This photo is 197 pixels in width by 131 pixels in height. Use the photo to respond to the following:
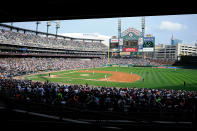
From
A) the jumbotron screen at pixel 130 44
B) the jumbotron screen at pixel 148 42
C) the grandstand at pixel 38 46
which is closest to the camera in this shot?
the grandstand at pixel 38 46

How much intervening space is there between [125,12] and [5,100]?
849 cm

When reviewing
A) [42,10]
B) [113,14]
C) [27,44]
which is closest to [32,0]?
[42,10]

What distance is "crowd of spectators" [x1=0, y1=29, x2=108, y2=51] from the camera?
51431 millimetres

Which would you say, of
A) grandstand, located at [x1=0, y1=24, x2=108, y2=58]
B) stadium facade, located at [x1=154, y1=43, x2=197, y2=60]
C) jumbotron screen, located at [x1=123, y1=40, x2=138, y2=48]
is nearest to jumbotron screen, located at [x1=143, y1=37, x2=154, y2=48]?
jumbotron screen, located at [x1=123, y1=40, x2=138, y2=48]

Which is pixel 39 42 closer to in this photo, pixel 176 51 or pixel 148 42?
pixel 148 42

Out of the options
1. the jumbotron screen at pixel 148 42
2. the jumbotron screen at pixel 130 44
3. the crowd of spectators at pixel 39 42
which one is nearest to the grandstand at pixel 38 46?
the crowd of spectators at pixel 39 42

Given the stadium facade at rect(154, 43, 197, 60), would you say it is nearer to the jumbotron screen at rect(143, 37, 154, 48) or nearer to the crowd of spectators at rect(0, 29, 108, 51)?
the crowd of spectators at rect(0, 29, 108, 51)

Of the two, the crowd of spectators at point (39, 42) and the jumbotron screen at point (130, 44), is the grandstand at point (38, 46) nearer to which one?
the crowd of spectators at point (39, 42)

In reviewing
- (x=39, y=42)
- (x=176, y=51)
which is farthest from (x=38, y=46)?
(x=176, y=51)

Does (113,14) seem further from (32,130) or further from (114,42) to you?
(114,42)

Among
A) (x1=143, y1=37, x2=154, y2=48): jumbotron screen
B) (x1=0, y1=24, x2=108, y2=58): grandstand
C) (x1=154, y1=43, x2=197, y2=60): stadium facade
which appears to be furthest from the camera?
(x1=154, y1=43, x2=197, y2=60): stadium facade

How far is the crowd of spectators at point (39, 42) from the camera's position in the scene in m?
51.4

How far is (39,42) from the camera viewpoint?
64.5m

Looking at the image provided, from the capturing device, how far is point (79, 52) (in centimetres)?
8638
